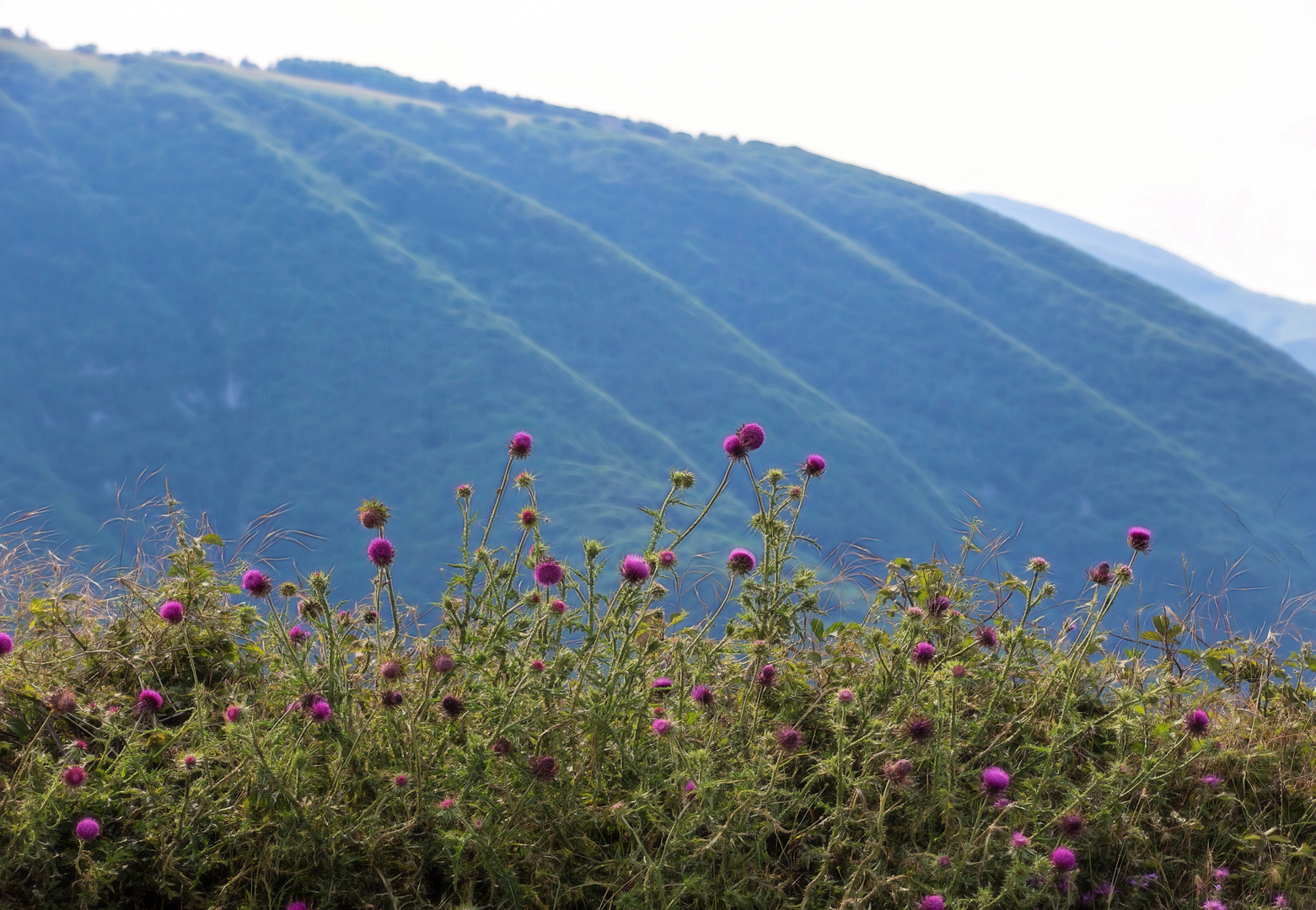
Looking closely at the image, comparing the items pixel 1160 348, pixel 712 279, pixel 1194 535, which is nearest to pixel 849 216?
pixel 712 279

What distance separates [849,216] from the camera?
393 feet

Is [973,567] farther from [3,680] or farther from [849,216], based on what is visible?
[849,216]

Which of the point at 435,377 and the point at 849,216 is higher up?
the point at 849,216

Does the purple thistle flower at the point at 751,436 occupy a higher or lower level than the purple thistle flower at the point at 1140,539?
lower

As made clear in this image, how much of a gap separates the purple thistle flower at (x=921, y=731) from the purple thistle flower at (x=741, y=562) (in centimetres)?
52

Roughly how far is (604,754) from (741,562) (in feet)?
1.83

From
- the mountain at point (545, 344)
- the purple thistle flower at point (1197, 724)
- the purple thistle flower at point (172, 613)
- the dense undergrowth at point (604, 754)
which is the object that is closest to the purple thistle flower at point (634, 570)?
the dense undergrowth at point (604, 754)

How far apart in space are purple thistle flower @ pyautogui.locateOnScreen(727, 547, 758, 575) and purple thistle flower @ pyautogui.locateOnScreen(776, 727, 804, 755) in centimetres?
39

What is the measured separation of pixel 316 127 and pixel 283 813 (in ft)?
360

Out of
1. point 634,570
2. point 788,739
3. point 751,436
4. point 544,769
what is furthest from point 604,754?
point 751,436

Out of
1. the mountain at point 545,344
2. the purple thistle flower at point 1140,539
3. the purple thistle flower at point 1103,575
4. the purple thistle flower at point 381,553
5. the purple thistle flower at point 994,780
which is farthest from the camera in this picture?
the mountain at point 545,344

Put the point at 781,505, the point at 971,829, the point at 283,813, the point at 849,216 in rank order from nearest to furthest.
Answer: the point at 283,813 → the point at 971,829 → the point at 781,505 → the point at 849,216

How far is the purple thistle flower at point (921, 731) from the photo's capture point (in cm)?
229

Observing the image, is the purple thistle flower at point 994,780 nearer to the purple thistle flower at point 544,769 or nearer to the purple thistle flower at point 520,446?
the purple thistle flower at point 544,769
